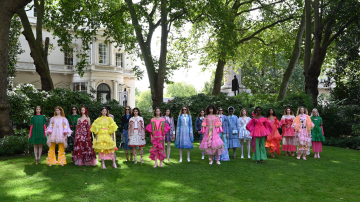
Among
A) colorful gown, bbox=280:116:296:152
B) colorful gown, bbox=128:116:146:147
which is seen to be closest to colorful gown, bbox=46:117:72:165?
colorful gown, bbox=128:116:146:147

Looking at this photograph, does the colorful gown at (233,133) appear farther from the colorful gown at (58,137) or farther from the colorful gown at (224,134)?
the colorful gown at (58,137)

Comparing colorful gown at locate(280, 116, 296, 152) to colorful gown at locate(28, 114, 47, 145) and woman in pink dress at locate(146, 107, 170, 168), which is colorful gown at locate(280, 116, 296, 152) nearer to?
woman in pink dress at locate(146, 107, 170, 168)

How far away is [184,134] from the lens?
10.2 m

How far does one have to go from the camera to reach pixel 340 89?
18109mm

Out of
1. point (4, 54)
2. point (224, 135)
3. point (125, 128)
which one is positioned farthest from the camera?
point (4, 54)

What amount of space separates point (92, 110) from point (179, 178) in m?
8.46

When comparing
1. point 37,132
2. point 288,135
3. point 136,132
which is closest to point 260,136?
point 288,135

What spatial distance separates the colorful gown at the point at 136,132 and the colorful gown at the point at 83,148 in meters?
1.23

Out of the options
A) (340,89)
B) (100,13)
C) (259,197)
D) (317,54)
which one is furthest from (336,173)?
(100,13)

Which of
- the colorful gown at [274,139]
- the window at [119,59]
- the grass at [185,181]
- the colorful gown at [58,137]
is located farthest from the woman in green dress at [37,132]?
the window at [119,59]

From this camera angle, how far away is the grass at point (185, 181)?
6.19 m

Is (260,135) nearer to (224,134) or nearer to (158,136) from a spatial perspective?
(224,134)

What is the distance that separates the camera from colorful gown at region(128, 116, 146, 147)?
960cm

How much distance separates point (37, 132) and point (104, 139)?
2.47m
